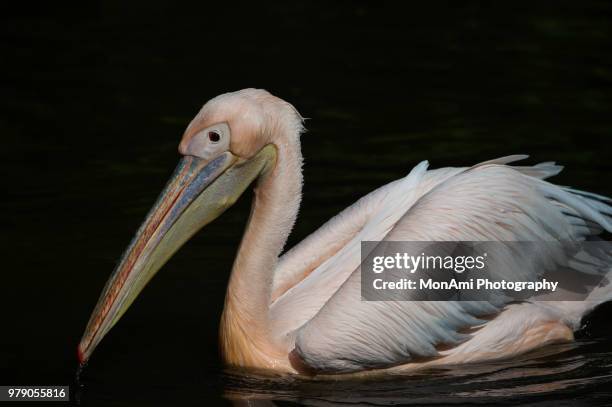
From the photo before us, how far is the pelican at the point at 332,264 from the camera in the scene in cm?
511

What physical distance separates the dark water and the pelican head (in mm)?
447

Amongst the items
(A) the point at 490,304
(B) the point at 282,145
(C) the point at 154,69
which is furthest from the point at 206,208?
(C) the point at 154,69

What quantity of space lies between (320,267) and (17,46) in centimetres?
752

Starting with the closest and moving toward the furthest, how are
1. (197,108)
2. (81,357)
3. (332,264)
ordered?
(81,357)
(332,264)
(197,108)

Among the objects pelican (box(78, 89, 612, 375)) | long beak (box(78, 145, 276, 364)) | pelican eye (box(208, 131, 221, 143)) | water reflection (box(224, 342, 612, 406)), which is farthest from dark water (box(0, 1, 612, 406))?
pelican eye (box(208, 131, 221, 143))

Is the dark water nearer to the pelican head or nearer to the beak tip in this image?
the beak tip

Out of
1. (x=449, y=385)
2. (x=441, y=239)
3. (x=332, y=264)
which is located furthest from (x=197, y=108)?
(x=449, y=385)

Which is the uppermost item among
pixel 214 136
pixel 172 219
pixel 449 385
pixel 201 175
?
pixel 214 136

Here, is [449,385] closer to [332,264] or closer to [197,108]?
[332,264]

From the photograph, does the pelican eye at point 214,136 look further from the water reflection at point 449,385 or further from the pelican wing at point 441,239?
A: the water reflection at point 449,385

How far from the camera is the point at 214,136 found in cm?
516

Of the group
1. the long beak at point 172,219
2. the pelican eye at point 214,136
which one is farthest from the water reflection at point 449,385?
the pelican eye at point 214,136

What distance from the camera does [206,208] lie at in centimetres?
529

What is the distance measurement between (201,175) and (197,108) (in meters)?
4.89
